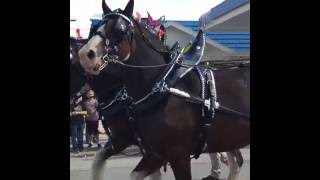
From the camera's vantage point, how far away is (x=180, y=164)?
13.8ft

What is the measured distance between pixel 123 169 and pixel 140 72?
3.84 metres

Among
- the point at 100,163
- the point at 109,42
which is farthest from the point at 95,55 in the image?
the point at 100,163

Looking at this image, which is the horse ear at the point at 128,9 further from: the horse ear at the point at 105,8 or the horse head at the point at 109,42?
the horse ear at the point at 105,8

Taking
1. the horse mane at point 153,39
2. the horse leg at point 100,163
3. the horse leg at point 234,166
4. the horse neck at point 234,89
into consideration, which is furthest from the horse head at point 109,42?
the horse leg at point 234,166

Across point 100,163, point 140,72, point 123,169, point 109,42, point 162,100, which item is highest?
point 109,42

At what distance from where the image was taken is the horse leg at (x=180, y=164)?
13.8ft

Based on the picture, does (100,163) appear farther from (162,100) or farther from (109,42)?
(109,42)

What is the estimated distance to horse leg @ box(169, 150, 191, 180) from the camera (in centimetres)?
420

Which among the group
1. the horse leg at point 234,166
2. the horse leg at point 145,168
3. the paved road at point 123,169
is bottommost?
the paved road at point 123,169

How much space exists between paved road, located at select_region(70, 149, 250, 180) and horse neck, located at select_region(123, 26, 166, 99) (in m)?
2.85

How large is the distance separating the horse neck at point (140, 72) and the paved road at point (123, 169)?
9.36 ft

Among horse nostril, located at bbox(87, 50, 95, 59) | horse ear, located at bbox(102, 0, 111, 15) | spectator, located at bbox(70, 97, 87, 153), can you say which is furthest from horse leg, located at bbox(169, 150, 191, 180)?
spectator, located at bbox(70, 97, 87, 153)
